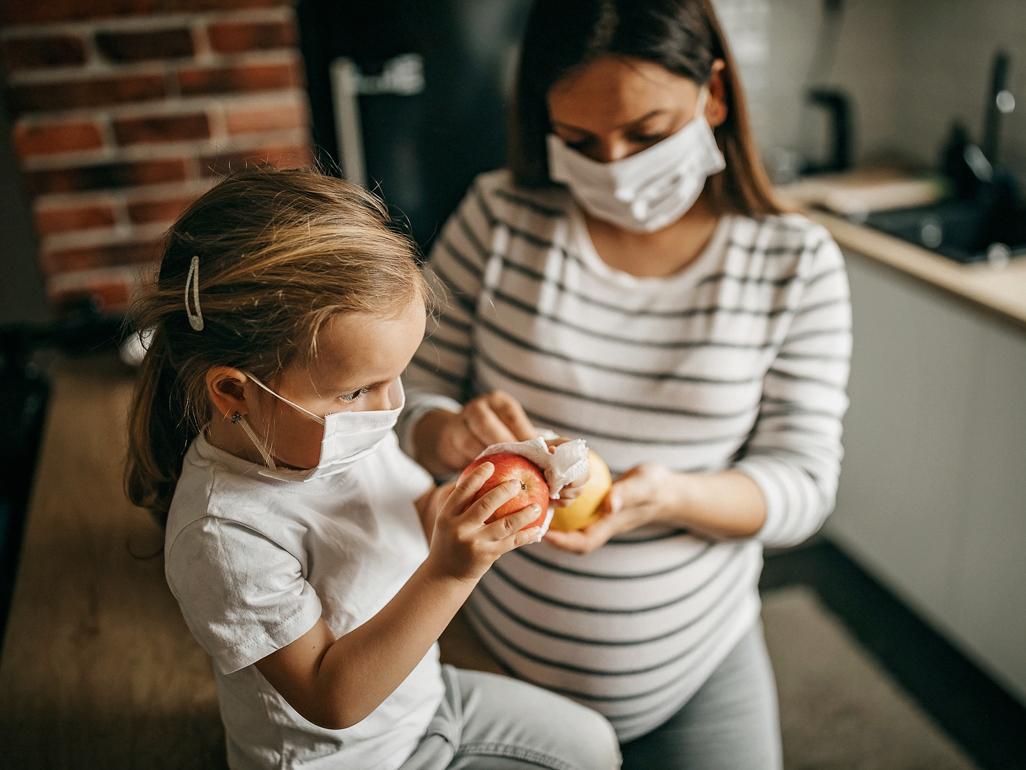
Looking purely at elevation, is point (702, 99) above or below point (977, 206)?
above

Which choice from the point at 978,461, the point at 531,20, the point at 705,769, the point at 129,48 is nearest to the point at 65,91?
the point at 129,48

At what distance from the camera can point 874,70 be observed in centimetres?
257

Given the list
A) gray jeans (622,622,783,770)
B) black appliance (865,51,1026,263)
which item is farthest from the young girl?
black appliance (865,51,1026,263)

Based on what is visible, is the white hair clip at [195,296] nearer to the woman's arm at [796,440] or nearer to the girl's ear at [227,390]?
the girl's ear at [227,390]

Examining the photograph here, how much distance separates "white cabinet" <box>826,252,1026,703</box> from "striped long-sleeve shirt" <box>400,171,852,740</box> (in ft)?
2.64

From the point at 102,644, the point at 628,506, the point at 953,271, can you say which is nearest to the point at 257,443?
the point at 628,506

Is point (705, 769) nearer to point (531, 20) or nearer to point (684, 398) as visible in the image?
point (684, 398)

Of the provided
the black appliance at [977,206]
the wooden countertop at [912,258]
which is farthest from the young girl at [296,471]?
the black appliance at [977,206]

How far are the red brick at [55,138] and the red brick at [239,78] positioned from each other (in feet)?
0.71

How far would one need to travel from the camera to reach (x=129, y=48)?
164cm

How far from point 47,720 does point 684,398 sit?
2.93ft

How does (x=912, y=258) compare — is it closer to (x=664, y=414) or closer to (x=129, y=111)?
(x=664, y=414)

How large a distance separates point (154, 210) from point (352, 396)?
1335mm

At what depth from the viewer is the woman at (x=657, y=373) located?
39.2 inches
